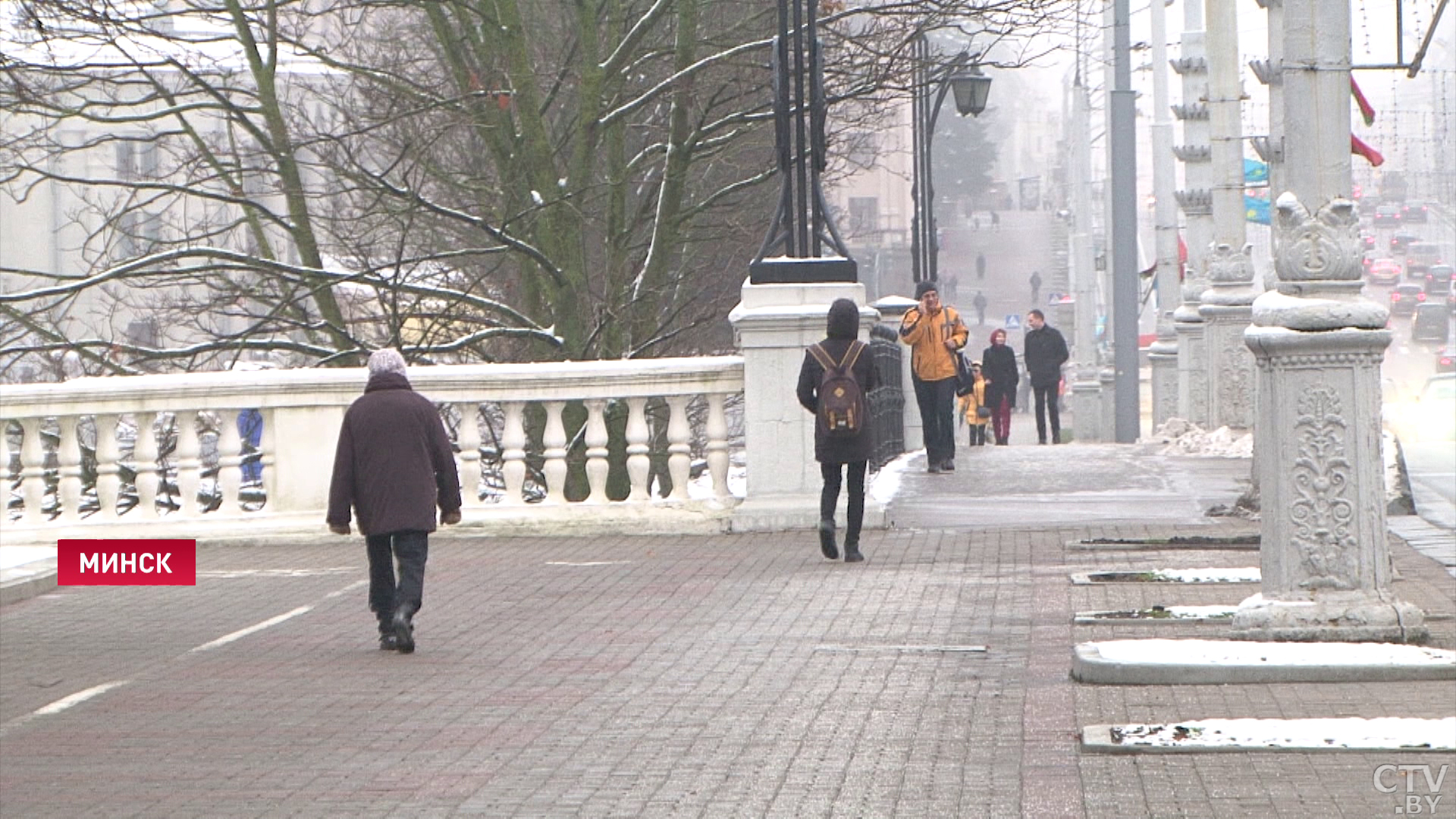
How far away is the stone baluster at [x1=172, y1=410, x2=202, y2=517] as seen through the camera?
1484 cm

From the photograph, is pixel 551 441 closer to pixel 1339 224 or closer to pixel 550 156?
pixel 550 156

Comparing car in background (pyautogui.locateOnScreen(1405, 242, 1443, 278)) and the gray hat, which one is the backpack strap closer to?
the gray hat

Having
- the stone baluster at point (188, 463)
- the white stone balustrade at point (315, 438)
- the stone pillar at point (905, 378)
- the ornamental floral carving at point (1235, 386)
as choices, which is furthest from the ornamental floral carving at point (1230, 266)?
the stone baluster at point (188, 463)

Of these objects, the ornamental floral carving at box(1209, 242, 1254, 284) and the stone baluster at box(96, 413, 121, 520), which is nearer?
the stone baluster at box(96, 413, 121, 520)

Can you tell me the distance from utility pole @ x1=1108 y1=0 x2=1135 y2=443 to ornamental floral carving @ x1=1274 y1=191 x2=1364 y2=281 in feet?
79.3

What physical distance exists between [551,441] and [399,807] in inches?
329

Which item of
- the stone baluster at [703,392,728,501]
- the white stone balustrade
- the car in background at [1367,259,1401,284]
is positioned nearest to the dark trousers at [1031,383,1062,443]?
the stone baluster at [703,392,728,501]

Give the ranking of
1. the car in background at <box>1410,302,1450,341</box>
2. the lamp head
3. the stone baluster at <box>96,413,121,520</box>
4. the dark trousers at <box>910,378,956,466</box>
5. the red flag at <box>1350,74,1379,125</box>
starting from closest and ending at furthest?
the stone baluster at <box>96,413,121,520</box>
the red flag at <box>1350,74,1379,125</box>
the dark trousers at <box>910,378,956,466</box>
the lamp head
the car in background at <box>1410,302,1450,341</box>

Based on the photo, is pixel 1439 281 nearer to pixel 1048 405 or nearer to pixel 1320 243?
pixel 1048 405

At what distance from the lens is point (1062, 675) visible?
828 centimetres

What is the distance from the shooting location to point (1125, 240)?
108 feet

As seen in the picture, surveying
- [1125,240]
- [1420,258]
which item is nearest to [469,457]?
[1125,240]

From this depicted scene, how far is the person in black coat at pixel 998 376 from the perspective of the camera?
3331 centimetres
